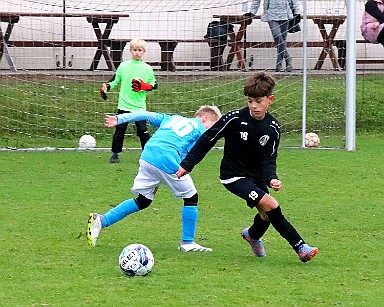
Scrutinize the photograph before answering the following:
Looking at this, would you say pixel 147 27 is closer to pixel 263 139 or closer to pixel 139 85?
pixel 139 85

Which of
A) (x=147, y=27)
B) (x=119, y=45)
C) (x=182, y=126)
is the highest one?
(x=147, y=27)

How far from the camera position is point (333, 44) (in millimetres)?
14820

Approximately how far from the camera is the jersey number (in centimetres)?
742

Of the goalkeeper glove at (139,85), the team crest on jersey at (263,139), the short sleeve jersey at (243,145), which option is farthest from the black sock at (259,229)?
the goalkeeper glove at (139,85)

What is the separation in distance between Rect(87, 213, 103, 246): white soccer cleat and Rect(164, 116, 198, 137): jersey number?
0.89m

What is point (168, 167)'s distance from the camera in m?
7.31

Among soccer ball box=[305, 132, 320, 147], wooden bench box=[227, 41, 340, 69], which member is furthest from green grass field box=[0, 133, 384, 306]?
wooden bench box=[227, 41, 340, 69]

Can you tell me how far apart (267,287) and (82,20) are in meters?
10.3

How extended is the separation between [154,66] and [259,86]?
888cm

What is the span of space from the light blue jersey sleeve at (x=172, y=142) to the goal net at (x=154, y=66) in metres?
6.68

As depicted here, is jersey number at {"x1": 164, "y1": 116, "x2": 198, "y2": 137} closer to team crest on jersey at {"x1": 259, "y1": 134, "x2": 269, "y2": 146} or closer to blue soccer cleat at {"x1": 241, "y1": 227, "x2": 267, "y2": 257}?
team crest on jersey at {"x1": 259, "y1": 134, "x2": 269, "y2": 146}

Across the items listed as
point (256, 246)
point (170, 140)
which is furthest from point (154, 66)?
point (256, 246)

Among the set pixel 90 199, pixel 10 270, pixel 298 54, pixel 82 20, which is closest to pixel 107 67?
pixel 82 20

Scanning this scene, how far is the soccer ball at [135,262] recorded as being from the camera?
6203 mm
